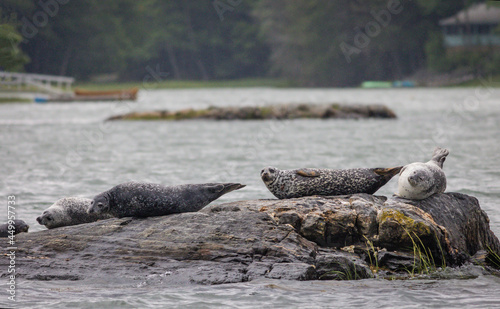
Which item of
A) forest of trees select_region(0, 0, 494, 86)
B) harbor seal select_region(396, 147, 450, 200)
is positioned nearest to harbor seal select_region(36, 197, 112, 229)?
harbor seal select_region(396, 147, 450, 200)

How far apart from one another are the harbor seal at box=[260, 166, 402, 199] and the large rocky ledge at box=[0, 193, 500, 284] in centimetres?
42

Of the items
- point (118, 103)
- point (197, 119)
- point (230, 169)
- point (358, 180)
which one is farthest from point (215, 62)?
point (358, 180)

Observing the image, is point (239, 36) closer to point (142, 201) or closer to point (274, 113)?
point (274, 113)

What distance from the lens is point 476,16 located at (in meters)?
83.1

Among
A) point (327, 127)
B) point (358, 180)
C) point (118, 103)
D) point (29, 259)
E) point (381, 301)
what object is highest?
point (118, 103)

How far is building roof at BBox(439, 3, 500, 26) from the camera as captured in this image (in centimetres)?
8144

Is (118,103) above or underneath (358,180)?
above

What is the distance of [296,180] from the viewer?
29.4ft

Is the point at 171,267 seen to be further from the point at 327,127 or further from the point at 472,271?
the point at 327,127

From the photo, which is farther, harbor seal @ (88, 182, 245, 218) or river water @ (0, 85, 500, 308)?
harbor seal @ (88, 182, 245, 218)

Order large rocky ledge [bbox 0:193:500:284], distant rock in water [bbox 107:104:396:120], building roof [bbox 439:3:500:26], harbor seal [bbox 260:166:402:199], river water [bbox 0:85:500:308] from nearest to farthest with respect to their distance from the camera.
A: river water [bbox 0:85:500:308], large rocky ledge [bbox 0:193:500:284], harbor seal [bbox 260:166:402:199], distant rock in water [bbox 107:104:396:120], building roof [bbox 439:3:500:26]

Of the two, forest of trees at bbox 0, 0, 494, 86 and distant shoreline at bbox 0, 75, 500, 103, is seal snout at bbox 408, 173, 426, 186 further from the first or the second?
forest of trees at bbox 0, 0, 494, 86

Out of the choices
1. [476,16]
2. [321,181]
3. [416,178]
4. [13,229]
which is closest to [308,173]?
[321,181]

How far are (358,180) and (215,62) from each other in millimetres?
104871
